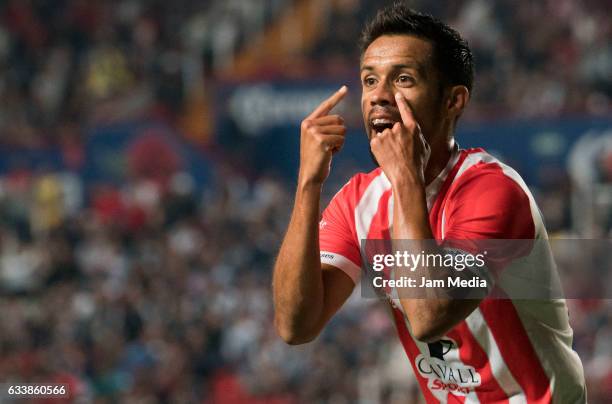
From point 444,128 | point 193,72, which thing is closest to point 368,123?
point 444,128

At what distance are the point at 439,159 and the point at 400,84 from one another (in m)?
0.29

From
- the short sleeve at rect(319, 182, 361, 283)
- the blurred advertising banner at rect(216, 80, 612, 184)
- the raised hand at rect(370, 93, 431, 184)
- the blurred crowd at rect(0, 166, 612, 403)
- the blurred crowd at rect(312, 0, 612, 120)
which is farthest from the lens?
the blurred crowd at rect(312, 0, 612, 120)

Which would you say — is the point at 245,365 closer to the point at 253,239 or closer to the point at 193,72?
the point at 253,239

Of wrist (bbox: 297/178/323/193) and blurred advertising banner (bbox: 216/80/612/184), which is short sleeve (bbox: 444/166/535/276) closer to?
wrist (bbox: 297/178/323/193)

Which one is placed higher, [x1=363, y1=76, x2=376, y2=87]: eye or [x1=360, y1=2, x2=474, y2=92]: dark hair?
[x1=360, y1=2, x2=474, y2=92]: dark hair

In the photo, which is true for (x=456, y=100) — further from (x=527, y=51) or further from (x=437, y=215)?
(x=527, y=51)

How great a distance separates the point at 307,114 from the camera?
13.0 m

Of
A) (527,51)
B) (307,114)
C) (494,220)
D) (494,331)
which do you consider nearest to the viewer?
(494,220)

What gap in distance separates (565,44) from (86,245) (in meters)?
5.77

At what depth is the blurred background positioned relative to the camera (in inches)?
407

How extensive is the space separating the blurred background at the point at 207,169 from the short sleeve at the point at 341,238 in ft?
18.5

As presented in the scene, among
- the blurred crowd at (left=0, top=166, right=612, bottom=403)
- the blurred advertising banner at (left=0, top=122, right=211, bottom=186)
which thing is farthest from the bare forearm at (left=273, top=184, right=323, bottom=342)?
the blurred advertising banner at (left=0, top=122, right=211, bottom=186)

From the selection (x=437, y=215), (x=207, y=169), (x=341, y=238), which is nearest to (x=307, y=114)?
(x=207, y=169)

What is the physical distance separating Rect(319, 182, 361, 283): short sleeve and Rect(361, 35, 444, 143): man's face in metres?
0.39
